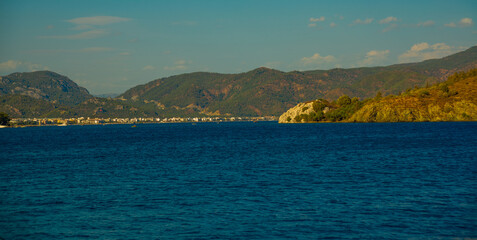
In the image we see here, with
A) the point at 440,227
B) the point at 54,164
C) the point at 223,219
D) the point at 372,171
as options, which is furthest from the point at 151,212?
the point at 54,164

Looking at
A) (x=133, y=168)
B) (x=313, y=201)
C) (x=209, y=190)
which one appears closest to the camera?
(x=313, y=201)

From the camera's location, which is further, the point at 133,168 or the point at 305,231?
the point at 133,168

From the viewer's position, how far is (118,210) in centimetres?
3719

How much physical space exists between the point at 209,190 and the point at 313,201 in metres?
12.4

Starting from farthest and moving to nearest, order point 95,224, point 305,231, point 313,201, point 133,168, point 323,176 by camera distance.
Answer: point 133,168
point 323,176
point 313,201
point 95,224
point 305,231

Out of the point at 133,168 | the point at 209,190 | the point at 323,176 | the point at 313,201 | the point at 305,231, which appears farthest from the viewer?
the point at 133,168

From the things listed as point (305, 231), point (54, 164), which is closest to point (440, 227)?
point (305, 231)

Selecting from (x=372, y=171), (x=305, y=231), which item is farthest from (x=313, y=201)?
(x=372, y=171)

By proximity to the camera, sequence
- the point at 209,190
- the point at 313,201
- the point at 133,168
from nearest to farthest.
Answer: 1. the point at 313,201
2. the point at 209,190
3. the point at 133,168

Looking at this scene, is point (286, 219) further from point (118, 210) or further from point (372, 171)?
point (372, 171)

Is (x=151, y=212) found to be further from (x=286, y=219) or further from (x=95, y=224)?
(x=286, y=219)

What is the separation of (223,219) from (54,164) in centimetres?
5523

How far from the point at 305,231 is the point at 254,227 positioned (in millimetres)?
3679

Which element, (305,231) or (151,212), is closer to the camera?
(305,231)
